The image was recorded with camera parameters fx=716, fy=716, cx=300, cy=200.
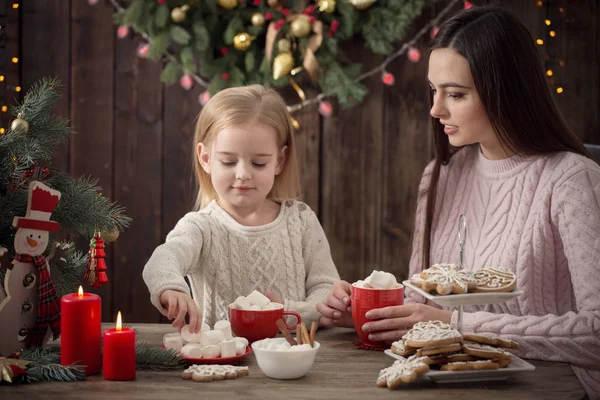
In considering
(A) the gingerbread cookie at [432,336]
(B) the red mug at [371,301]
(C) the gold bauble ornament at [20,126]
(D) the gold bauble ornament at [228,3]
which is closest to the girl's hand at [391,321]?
(B) the red mug at [371,301]

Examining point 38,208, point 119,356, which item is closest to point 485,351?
point 119,356

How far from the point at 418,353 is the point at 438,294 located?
11 cm

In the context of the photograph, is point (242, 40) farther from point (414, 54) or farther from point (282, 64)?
point (414, 54)

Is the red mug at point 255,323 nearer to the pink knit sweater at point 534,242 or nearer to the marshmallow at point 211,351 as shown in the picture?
the marshmallow at point 211,351

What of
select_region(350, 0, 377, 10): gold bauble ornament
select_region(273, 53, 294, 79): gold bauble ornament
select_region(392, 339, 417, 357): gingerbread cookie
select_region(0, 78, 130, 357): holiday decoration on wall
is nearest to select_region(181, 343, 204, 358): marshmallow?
select_region(0, 78, 130, 357): holiday decoration on wall

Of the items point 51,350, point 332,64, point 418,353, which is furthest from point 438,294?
point 332,64

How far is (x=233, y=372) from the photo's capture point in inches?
49.0

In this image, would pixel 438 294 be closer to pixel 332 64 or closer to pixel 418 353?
pixel 418 353

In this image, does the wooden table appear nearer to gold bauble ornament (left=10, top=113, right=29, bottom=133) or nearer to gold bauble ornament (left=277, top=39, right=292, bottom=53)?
gold bauble ornament (left=10, top=113, right=29, bottom=133)

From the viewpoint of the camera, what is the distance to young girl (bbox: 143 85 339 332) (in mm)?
1769

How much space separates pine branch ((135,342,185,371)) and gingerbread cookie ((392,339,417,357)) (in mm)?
392

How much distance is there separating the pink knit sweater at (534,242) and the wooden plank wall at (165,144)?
1.11 metres

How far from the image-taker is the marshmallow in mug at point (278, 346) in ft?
4.06

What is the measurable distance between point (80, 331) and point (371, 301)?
566 mm
